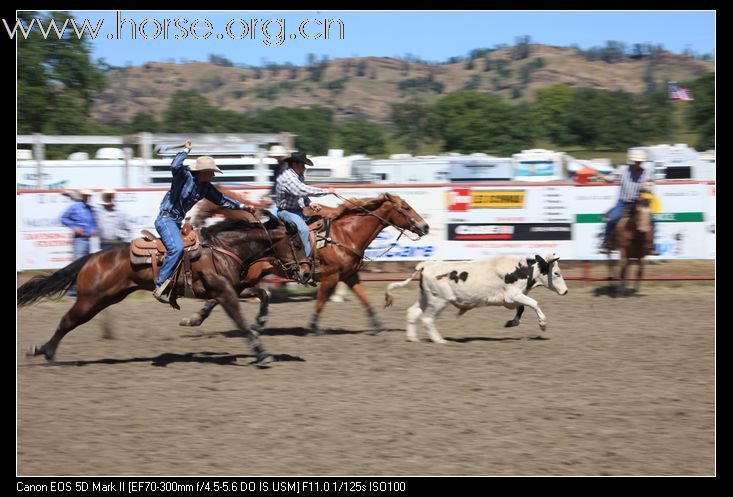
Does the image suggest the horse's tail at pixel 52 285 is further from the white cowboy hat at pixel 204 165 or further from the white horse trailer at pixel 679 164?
the white horse trailer at pixel 679 164

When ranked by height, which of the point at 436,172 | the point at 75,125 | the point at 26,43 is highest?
the point at 26,43

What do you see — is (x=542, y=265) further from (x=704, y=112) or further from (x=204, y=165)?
(x=704, y=112)

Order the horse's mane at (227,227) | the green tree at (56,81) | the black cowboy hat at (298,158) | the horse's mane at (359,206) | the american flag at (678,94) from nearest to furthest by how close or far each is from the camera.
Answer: the horse's mane at (227,227) → the black cowboy hat at (298,158) → the horse's mane at (359,206) → the american flag at (678,94) → the green tree at (56,81)

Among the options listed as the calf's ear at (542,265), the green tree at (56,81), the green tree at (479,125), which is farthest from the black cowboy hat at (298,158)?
the green tree at (479,125)

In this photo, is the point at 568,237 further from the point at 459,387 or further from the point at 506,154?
the point at 506,154

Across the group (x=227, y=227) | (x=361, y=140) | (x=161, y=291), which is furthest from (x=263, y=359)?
(x=361, y=140)

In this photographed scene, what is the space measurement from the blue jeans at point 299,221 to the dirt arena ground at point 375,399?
1.15 metres

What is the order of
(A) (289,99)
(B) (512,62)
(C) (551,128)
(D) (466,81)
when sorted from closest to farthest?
(C) (551,128) → (A) (289,99) → (D) (466,81) → (B) (512,62)

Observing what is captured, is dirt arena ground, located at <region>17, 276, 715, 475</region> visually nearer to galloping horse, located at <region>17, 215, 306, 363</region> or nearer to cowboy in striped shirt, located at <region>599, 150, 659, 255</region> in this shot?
galloping horse, located at <region>17, 215, 306, 363</region>

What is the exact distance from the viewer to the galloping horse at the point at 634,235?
13.4 meters

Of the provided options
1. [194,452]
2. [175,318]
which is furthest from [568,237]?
[194,452]

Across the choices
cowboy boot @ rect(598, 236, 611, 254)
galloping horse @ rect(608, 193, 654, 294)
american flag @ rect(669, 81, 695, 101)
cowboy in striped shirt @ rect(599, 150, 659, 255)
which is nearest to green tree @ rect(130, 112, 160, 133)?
american flag @ rect(669, 81, 695, 101)

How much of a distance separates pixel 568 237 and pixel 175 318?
21.8ft

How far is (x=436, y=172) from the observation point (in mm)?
27891
